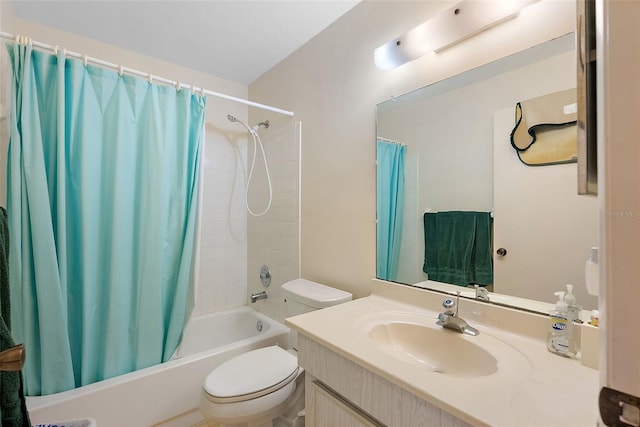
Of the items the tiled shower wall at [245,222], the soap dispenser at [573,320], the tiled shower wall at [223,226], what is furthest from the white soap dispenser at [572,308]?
the tiled shower wall at [223,226]

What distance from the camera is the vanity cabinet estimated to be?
668 mm

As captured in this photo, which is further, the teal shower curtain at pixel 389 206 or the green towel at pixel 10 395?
the teal shower curtain at pixel 389 206

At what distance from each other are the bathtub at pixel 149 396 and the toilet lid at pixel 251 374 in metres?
0.30

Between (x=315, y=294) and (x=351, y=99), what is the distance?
1057 millimetres

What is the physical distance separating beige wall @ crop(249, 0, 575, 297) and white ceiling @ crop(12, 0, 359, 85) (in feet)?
0.42

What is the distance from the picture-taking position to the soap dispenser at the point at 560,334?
0.78 meters

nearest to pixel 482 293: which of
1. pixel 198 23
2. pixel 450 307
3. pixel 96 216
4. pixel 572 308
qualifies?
pixel 450 307

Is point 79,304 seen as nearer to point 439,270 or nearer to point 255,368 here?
point 255,368

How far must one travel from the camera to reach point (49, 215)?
128 cm

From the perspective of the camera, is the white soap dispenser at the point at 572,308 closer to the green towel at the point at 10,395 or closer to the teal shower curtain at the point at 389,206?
the teal shower curtain at the point at 389,206

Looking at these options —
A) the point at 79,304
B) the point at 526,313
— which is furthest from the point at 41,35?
the point at 526,313

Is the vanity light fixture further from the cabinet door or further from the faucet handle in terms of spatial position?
the cabinet door

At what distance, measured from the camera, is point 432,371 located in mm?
815

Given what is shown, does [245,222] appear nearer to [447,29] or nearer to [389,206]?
[389,206]
